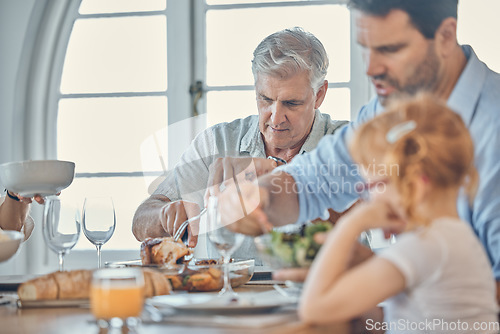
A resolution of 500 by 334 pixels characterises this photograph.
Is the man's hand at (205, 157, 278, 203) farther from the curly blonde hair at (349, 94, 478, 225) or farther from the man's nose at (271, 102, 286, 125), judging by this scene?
the curly blonde hair at (349, 94, 478, 225)

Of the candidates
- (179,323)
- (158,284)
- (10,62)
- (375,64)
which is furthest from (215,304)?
(10,62)

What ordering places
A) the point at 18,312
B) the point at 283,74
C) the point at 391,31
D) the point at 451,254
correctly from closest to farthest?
the point at 451,254 < the point at 18,312 < the point at 391,31 < the point at 283,74

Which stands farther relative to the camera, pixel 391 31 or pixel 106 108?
pixel 106 108

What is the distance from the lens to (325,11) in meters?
3.35

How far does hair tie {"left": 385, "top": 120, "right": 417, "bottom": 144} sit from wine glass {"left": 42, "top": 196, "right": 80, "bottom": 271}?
85 cm

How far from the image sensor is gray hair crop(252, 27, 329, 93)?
253 cm

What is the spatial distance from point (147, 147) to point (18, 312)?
7.40ft

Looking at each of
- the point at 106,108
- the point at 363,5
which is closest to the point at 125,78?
the point at 106,108

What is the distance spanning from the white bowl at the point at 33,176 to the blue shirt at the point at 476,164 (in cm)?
66

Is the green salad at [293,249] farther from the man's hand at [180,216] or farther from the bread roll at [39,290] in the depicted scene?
the man's hand at [180,216]

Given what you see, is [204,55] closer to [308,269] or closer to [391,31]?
[391,31]

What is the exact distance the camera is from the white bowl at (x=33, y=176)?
1795 mm

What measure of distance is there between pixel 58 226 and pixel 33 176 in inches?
11.5

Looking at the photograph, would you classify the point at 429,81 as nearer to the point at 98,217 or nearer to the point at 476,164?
the point at 476,164
